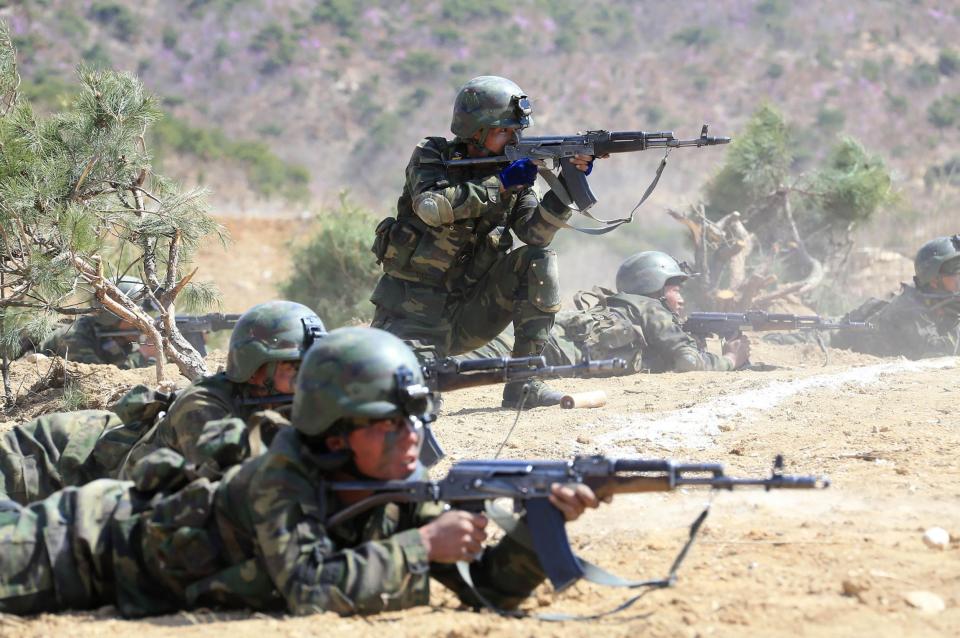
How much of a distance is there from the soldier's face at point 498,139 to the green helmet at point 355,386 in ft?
14.5

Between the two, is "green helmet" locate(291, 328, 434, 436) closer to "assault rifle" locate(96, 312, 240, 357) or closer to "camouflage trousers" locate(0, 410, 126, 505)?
"camouflage trousers" locate(0, 410, 126, 505)

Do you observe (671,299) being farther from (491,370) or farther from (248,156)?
(248,156)

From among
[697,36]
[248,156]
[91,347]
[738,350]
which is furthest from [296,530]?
[697,36]

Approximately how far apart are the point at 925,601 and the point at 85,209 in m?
6.17

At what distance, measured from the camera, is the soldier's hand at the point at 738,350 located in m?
11.8

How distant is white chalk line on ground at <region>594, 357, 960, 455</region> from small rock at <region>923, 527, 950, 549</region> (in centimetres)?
Result: 234

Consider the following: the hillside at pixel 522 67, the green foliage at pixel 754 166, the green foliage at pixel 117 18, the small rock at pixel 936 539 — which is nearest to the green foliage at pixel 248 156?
the hillside at pixel 522 67

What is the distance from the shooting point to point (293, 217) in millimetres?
25531

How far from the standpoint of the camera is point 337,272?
1510 centimetres

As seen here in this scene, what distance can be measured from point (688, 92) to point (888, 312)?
28.4 m

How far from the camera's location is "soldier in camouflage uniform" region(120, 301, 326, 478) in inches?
205

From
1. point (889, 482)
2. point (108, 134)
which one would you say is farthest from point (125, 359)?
point (889, 482)

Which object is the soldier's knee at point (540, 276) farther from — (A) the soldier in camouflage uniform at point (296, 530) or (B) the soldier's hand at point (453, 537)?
(B) the soldier's hand at point (453, 537)

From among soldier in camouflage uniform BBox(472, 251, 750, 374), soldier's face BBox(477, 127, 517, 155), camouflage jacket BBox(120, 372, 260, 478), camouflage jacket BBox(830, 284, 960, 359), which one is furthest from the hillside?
camouflage jacket BBox(120, 372, 260, 478)
